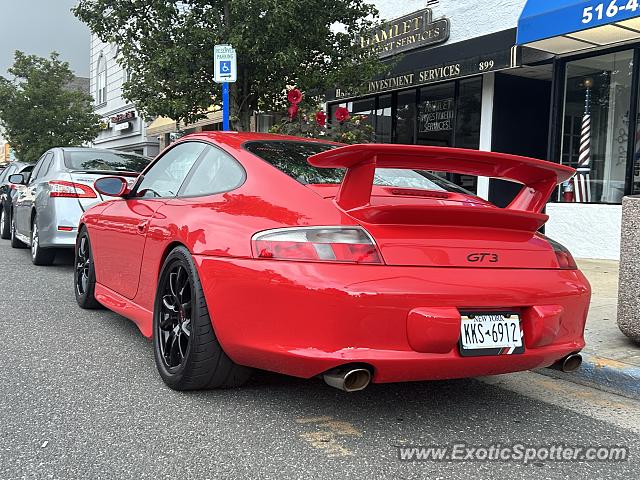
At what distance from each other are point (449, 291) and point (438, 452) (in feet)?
2.24

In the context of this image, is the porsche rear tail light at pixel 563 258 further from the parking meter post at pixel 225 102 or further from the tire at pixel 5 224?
the tire at pixel 5 224

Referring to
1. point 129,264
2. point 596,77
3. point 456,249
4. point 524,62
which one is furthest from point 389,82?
point 456,249

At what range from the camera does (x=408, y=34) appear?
38.9ft

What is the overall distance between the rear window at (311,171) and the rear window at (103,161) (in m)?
4.45

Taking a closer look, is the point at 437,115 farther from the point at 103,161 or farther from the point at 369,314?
the point at 369,314

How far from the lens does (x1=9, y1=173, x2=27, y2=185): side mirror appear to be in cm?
835

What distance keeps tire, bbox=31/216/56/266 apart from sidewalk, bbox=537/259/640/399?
604cm

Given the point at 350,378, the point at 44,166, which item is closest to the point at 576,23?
the point at 350,378

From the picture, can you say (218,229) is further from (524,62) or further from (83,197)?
(524,62)

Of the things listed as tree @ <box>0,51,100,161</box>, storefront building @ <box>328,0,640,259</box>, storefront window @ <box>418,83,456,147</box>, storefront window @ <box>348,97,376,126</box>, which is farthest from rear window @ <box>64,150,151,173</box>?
tree @ <box>0,51,100,161</box>

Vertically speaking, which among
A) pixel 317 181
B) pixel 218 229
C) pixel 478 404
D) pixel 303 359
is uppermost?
pixel 317 181

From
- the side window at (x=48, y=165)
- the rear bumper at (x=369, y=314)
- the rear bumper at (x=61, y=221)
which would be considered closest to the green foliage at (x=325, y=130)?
the rear bumper at (x=61, y=221)

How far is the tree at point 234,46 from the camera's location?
9164mm

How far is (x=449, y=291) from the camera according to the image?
2.63 metres
